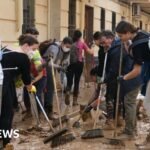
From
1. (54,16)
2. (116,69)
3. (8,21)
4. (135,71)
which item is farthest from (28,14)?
(135,71)

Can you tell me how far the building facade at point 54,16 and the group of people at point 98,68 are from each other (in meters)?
1.50

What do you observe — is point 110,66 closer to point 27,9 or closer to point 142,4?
point 27,9

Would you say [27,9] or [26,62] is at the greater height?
[27,9]

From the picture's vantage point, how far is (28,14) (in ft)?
44.3

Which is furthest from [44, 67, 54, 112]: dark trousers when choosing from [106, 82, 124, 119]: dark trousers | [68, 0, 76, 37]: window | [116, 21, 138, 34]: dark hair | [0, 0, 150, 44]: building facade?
[68, 0, 76, 37]: window

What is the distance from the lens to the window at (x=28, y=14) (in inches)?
521

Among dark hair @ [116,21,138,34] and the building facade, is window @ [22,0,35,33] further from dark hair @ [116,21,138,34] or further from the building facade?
dark hair @ [116,21,138,34]

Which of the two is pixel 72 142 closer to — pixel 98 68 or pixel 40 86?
pixel 40 86

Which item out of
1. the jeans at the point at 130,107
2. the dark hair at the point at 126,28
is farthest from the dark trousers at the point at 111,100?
the dark hair at the point at 126,28

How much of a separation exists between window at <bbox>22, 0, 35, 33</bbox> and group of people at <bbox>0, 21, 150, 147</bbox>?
1.55 metres

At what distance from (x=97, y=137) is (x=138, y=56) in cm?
151

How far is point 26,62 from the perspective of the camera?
7.06 meters

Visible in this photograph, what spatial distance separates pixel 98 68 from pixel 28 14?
13.6ft

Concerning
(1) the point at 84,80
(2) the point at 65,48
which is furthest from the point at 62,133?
(1) the point at 84,80
